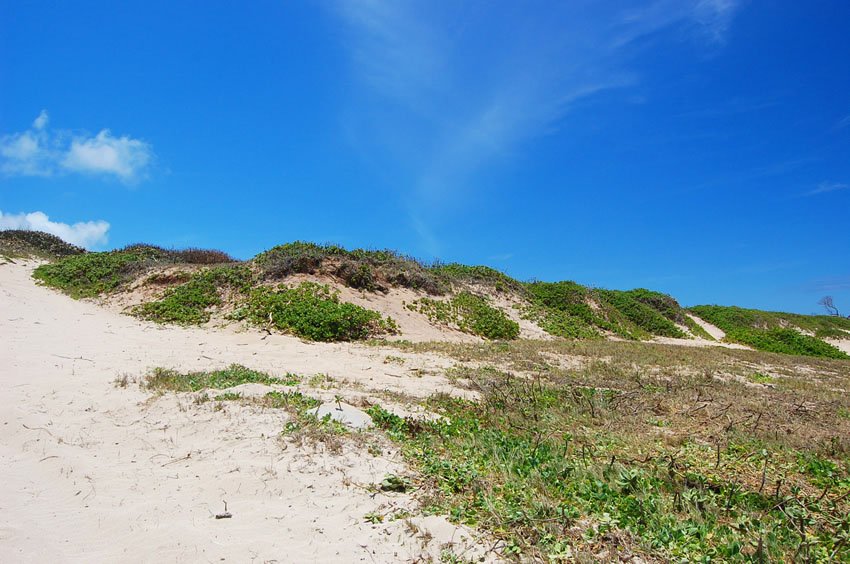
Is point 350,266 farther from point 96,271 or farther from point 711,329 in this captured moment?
point 711,329

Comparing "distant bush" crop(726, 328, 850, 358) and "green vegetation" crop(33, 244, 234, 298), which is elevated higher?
"distant bush" crop(726, 328, 850, 358)

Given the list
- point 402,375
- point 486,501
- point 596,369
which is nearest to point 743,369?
point 596,369

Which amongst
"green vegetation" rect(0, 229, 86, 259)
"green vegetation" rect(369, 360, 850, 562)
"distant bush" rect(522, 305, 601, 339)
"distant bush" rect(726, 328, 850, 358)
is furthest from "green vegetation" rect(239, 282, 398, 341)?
"distant bush" rect(726, 328, 850, 358)

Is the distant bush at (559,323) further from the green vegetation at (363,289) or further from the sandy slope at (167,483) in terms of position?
the sandy slope at (167,483)

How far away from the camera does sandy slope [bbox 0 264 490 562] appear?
12.1 feet

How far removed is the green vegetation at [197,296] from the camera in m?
16.5

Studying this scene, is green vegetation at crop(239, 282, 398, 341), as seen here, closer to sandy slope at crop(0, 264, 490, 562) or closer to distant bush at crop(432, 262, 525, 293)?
sandy slope at crop(0, 264, 490, 562)

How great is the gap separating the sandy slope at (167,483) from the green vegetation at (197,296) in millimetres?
7691

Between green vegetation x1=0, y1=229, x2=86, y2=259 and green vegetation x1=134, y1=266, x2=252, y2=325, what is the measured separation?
51.7 feet

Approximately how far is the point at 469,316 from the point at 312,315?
8.10 meters

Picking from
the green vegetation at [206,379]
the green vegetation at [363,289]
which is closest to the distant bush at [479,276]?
the green vegetation at [363,289]

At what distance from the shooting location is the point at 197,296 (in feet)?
58.7

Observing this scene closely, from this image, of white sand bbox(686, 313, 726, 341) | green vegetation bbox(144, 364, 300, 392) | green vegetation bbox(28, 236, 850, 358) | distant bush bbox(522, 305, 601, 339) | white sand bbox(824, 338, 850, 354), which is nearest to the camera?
green vegetation bbox(144, 364, 300, 392)

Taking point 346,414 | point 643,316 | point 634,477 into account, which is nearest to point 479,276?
point 643,316
